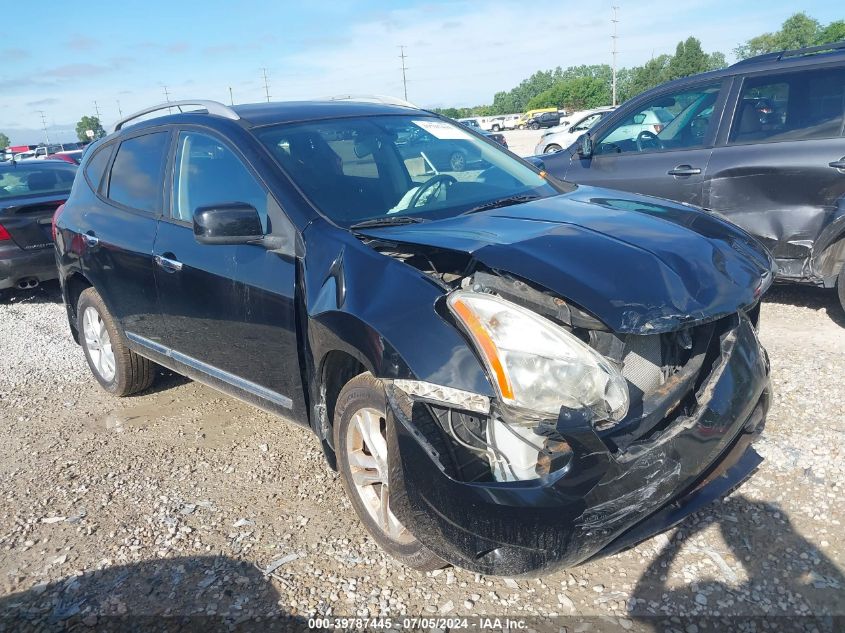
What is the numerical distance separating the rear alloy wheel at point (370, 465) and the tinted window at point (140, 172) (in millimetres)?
1953

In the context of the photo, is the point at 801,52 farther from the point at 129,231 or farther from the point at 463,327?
the point at 129,231

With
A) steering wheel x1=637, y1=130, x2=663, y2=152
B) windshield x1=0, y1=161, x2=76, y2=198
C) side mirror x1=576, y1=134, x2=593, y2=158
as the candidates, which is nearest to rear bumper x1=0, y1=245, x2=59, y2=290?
windshield x1=0, y1=161, x2=76, y2=198

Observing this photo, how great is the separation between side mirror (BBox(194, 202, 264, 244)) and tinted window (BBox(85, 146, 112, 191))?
2069 mm

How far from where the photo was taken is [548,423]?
2.15 metres

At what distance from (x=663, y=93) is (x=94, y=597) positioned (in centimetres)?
542

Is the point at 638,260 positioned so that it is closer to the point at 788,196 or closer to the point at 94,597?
the point at 94,597

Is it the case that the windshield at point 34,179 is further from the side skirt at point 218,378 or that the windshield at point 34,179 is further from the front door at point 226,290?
the front door at point 226,290

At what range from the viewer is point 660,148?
5.80m

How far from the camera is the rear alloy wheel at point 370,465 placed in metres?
2.59

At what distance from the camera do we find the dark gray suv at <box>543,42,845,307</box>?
16.0ft

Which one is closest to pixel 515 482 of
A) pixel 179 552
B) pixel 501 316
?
pixel 501 316

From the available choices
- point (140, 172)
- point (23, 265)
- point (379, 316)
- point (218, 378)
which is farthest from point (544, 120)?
point (379, 316)

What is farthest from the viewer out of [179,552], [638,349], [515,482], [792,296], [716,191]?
[792,296]

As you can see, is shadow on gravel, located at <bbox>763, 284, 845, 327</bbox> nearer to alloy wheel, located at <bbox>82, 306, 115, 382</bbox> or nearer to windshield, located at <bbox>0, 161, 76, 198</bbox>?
alloy wheel, located at <bbox>82, 306, 115, 382</bbox>
